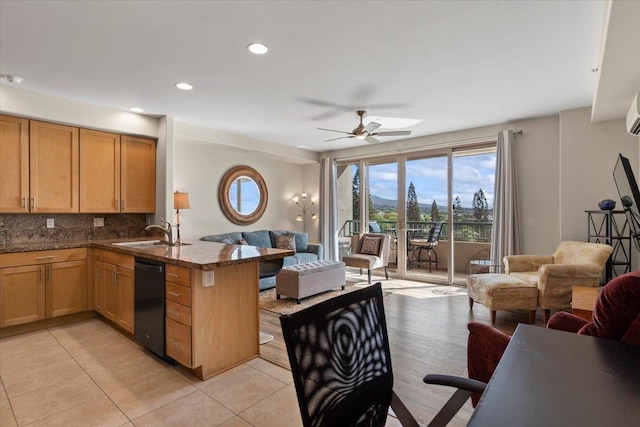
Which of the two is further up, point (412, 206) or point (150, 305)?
point (412, 206)

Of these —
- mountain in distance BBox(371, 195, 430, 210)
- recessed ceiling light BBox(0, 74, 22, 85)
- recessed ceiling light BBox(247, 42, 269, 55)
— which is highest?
recessed ceiling light BBox(247, 42, 269, 55)

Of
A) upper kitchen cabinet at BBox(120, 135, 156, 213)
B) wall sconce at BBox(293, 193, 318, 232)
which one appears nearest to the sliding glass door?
wall sconce at BBox(293, 193, 318, 232)

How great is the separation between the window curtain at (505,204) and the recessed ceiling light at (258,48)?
383cm

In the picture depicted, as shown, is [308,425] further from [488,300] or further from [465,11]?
[488,300]

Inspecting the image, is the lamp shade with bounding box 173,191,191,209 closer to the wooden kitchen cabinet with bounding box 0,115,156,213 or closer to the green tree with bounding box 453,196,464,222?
the wooden kitchen cabinet with bounding box 0,115,156,213

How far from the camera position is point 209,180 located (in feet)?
18.5

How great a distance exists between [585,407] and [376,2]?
223 centimetres

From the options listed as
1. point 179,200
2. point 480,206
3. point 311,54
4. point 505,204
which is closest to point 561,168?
point 505,204

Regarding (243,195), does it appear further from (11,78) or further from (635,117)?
(635,117)

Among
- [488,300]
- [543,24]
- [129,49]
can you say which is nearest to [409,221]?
[488,300]

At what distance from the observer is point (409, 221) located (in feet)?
20.4

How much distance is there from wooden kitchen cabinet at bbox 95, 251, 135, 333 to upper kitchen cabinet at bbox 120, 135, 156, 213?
3.23ft

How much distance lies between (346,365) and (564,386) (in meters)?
0.64

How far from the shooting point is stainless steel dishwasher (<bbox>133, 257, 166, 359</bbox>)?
8.70 feet
